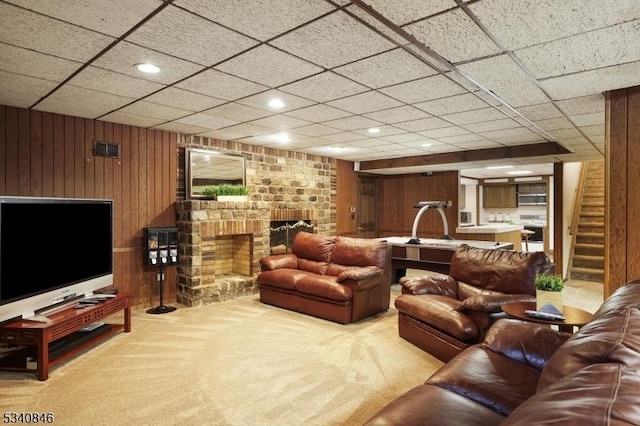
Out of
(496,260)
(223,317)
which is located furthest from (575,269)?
(223,317)

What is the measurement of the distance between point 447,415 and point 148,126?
4684 millimetres

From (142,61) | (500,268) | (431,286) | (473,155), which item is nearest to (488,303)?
(500,268)

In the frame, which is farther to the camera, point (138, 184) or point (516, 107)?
point (138, 184)

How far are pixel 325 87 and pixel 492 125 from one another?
2.54m

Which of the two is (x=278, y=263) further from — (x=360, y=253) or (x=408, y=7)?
(x=408, y=7)

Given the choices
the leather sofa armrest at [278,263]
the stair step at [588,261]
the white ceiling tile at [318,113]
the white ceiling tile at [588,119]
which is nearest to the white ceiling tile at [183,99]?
the white ceiling tile at [318,113]

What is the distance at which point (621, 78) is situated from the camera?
9.55ft

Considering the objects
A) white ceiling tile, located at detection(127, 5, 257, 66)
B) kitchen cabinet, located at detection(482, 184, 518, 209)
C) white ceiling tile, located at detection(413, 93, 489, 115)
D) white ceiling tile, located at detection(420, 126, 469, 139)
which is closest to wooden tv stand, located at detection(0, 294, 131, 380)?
white ceiling tile, located at detection(127, 5, 257, 66)

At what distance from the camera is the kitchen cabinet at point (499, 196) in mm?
11875

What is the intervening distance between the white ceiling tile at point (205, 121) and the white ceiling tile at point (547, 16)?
3.12 m

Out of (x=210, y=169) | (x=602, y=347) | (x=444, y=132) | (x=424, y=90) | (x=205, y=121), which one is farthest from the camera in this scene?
(x=210, y=169)

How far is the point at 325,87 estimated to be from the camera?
3.23 meters

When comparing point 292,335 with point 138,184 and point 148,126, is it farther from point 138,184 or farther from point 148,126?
point 148,126

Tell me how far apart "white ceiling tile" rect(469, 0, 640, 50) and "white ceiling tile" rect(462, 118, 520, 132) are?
2334mm
